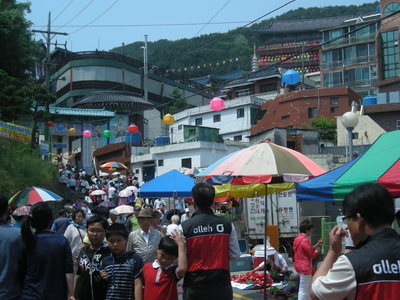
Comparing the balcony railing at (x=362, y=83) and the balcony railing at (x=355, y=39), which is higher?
the balcony railing at (x=355, y=39)

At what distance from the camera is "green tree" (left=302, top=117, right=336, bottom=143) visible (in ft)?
138

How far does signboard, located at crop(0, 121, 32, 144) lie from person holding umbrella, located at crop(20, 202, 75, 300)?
21.7 m

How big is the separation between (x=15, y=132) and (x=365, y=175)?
78.6 feet

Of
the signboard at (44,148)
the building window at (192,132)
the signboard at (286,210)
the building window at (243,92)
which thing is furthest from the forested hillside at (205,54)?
the signboard at (286,210)

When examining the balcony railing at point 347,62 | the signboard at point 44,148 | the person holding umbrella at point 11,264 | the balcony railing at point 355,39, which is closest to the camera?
the person holding umbrella at point 11,264

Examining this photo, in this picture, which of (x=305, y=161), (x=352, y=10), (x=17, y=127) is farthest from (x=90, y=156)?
(x=352, y=10)

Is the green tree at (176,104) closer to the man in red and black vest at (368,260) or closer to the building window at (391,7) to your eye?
the building window at (391,7)

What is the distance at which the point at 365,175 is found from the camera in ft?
18.6

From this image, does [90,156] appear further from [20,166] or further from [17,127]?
[20,166]

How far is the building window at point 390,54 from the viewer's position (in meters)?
48.8

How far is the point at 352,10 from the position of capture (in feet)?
401

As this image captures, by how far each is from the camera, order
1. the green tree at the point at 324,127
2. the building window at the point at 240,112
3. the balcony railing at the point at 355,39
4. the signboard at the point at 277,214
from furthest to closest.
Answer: the balcony railing at the point at 355,39
the building window at the point at 240,112
the green tree at the point at 324,127
the signboard at the point at 277,214

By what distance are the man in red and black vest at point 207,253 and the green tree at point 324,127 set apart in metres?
37.1

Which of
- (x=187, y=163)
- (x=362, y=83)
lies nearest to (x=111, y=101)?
(x=187, y=163)
